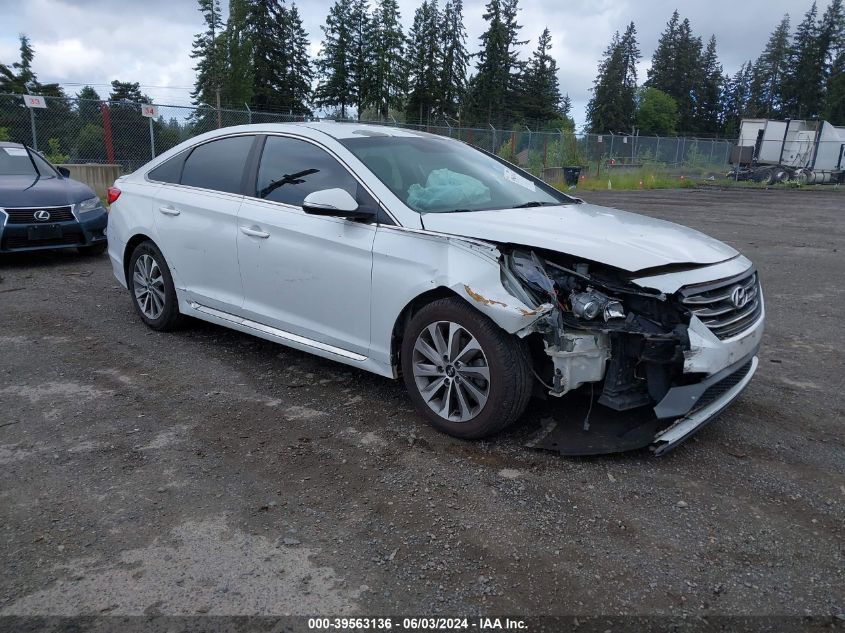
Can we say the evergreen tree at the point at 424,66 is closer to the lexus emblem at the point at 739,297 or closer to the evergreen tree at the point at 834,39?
the evergreen tree at the point at 834,39

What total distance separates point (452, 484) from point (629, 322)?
3.89ft

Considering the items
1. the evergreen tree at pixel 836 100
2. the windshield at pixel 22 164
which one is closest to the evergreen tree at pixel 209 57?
the windshield at pixel 22 164

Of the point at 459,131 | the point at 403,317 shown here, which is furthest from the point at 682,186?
the point at 403,317

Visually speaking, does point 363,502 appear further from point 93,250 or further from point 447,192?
point 93,250

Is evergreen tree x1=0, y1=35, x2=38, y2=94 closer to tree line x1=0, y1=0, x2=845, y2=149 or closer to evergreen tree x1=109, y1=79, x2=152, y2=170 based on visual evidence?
tree line x1=0, y1=0, x2=845, y2=149

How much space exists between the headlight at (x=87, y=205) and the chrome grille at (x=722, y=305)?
773cm

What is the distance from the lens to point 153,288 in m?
5.44

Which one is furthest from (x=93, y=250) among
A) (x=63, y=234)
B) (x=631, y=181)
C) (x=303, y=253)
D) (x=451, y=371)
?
(x=631, y=181)

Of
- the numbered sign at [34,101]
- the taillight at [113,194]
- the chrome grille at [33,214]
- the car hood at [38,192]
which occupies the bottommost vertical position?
the chrome grille at [33,214]

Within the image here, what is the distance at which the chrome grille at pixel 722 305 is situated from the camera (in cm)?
328

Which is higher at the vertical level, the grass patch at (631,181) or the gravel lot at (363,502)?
the grass patch at (631,181)

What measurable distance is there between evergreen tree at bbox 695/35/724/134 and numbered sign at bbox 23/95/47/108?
98.8 metres

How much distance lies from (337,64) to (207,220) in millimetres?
68447

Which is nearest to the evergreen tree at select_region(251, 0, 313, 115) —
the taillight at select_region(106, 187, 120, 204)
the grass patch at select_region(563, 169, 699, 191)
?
the grass patch at select_region(563, 169, 699, 191)
